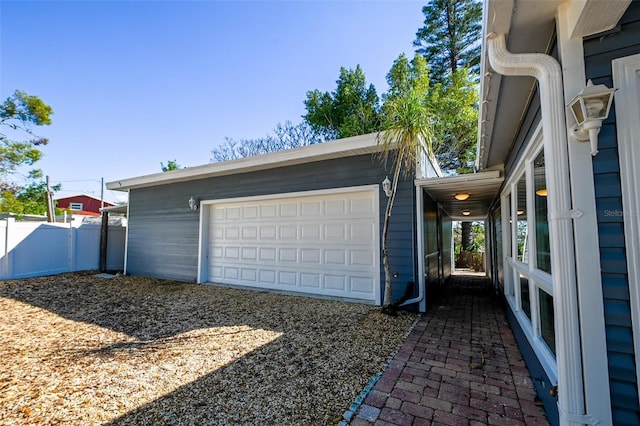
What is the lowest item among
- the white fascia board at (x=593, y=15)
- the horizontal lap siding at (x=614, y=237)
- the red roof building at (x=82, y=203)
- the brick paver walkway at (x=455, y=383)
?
the brick paver walkway at (x=455, y=383)

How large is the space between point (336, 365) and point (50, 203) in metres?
17.2

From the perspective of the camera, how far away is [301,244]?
602 centimetres

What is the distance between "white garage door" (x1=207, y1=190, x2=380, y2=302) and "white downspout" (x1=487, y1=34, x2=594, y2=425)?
11.9ft

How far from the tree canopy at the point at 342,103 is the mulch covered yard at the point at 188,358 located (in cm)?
1047

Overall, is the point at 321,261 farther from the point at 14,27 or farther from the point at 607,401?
the point at 14,27

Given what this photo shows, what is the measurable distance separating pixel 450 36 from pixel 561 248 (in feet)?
48.2

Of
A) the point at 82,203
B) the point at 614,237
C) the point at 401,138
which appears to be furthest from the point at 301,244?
the point at 82,203

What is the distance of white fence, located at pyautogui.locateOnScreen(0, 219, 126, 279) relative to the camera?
310 inches

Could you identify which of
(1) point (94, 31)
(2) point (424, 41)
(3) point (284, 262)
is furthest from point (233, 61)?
(2) point (424, 41)

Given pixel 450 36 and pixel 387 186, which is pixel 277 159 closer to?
pixel 387 186

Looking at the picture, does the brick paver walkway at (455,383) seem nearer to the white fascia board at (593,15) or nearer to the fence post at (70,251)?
the white fascia board at (593,15)

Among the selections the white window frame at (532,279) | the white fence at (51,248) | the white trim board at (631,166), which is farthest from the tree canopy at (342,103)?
the white trim board at (631,166)

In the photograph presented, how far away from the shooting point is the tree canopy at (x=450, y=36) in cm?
1234

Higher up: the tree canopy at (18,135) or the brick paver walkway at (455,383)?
the tree canopy at (18,135)
